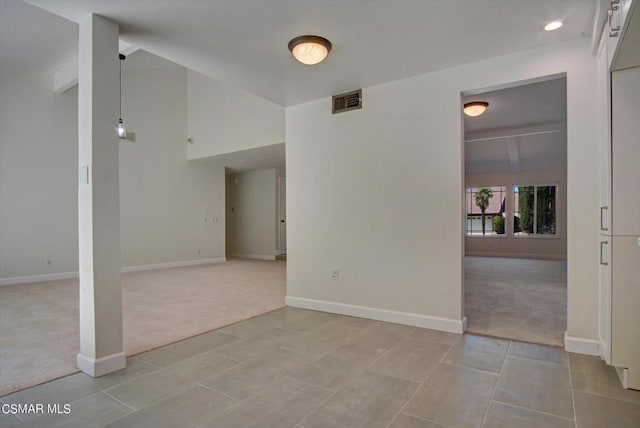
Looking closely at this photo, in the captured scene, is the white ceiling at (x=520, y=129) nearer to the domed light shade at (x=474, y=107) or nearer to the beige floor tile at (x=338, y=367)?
the domed light shade at (x=474, y=107)

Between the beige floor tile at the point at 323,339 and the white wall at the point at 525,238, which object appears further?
the white wall at the point at 525,238

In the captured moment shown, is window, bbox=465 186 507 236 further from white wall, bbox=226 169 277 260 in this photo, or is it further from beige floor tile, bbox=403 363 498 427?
beige floor tile, bbox=403 363 498 427

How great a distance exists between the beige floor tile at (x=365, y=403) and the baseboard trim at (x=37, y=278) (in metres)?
6.14

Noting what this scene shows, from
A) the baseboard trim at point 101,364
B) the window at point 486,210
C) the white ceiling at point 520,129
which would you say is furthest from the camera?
the window at point 486,210

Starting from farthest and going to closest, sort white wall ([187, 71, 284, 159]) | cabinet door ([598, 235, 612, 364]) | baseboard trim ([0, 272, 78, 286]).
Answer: white wall ([187, 71, 284, 159]) → baseboard trim ([0, 272, 78, 286]) → cabinet door ([598, 235, 612, 364])

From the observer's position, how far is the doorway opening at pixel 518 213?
354 centimetres

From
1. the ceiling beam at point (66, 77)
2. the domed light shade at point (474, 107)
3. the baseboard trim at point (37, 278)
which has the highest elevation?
the ceiling beam at point (66, 77)

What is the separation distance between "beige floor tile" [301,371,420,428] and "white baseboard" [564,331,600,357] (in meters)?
1.41

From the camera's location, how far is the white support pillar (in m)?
2.21

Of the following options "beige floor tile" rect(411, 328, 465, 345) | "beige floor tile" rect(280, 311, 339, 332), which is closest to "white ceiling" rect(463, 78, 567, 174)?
"beige floor tile" rect(411, 328, 465, 345)

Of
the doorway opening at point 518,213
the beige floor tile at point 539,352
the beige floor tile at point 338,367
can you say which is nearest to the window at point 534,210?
the doorway opening at point 518,213

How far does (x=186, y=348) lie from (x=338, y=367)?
49.5 inches

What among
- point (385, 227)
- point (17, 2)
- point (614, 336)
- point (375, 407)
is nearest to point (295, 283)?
point (385, 227)

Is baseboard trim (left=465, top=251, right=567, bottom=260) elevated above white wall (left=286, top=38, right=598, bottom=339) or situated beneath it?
situated beneath
